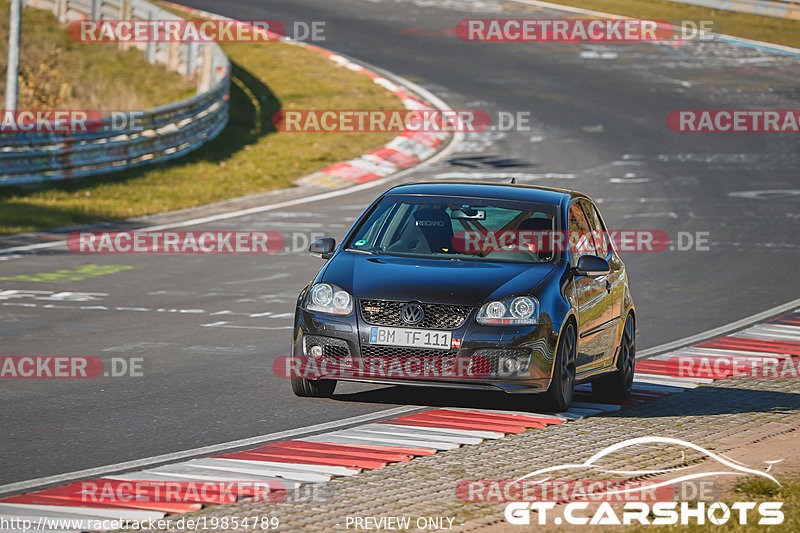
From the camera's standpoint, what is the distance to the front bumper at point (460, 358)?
880 centimetres

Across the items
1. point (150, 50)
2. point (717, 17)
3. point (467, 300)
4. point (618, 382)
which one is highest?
point (717, 17)

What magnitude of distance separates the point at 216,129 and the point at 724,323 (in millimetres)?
16223

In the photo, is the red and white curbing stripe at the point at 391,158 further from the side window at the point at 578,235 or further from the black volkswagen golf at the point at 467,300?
the black volkswagen golf at the point at 467,300

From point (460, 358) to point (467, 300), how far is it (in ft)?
1.33

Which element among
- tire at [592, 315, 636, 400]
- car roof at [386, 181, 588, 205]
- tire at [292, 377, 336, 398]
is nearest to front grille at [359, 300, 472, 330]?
tire at [292, 377, 336, 398]

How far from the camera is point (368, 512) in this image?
21.0 ft

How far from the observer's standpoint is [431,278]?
29.9ft

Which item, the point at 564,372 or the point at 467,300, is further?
the point at 564,372

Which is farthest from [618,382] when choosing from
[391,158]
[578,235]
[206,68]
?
[206,68]

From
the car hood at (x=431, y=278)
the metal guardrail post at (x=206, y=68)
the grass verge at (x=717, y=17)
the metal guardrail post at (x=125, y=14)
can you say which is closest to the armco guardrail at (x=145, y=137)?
the metal guardrail post at (x=206, y=68)

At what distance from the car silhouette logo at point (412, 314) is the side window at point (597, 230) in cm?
235

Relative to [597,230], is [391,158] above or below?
below

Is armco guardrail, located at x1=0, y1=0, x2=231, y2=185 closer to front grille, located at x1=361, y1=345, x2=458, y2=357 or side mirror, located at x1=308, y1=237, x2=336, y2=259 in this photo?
side mirror, located at x1=308, y1=237, x2=336, y2=259

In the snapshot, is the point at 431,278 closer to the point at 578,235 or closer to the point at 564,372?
the point at 564,372
